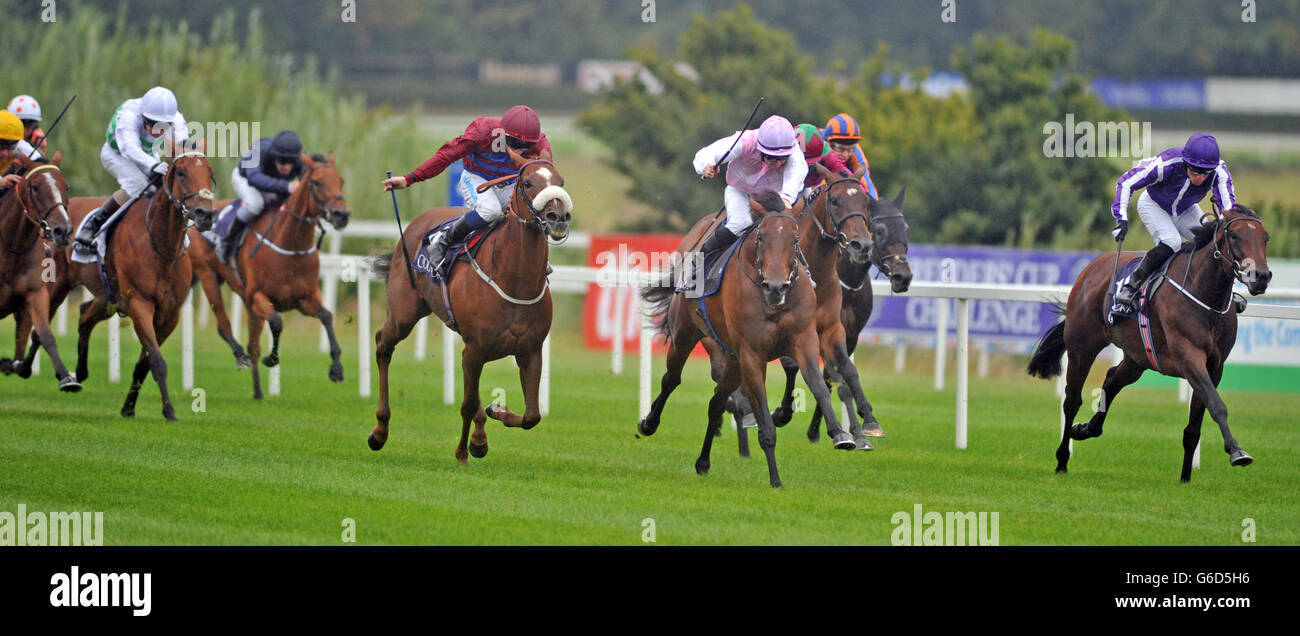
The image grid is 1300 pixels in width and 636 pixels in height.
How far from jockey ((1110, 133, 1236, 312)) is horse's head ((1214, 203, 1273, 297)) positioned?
343mm

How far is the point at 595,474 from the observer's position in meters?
9.55

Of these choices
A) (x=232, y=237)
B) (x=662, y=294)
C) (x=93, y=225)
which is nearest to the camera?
(x=662, y=294)

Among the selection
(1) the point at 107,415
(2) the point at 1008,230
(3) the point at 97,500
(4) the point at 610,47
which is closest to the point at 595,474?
(3) the point at 97,500

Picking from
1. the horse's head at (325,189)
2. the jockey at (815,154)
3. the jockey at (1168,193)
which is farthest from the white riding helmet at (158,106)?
the jockey at (1168,193)

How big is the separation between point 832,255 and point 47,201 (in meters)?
5.21

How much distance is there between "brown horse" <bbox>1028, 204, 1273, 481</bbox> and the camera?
8867 mm

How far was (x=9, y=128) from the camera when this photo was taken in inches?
472

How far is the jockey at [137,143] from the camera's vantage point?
1151cm

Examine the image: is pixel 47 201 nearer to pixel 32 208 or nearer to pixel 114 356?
pixel 32 208

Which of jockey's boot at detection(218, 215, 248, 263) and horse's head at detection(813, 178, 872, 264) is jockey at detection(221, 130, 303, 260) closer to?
jockey's boot at detection(218, 215, 248, 263)

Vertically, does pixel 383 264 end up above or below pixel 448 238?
below

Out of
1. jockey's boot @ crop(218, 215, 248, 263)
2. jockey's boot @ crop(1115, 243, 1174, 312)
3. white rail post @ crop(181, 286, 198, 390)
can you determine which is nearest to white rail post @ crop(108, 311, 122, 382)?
white rail post @ crop(181, 286, 198, 390)

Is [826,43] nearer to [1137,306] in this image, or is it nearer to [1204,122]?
[1204,122]

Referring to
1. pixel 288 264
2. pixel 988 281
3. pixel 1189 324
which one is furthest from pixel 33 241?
pixel 988 281
